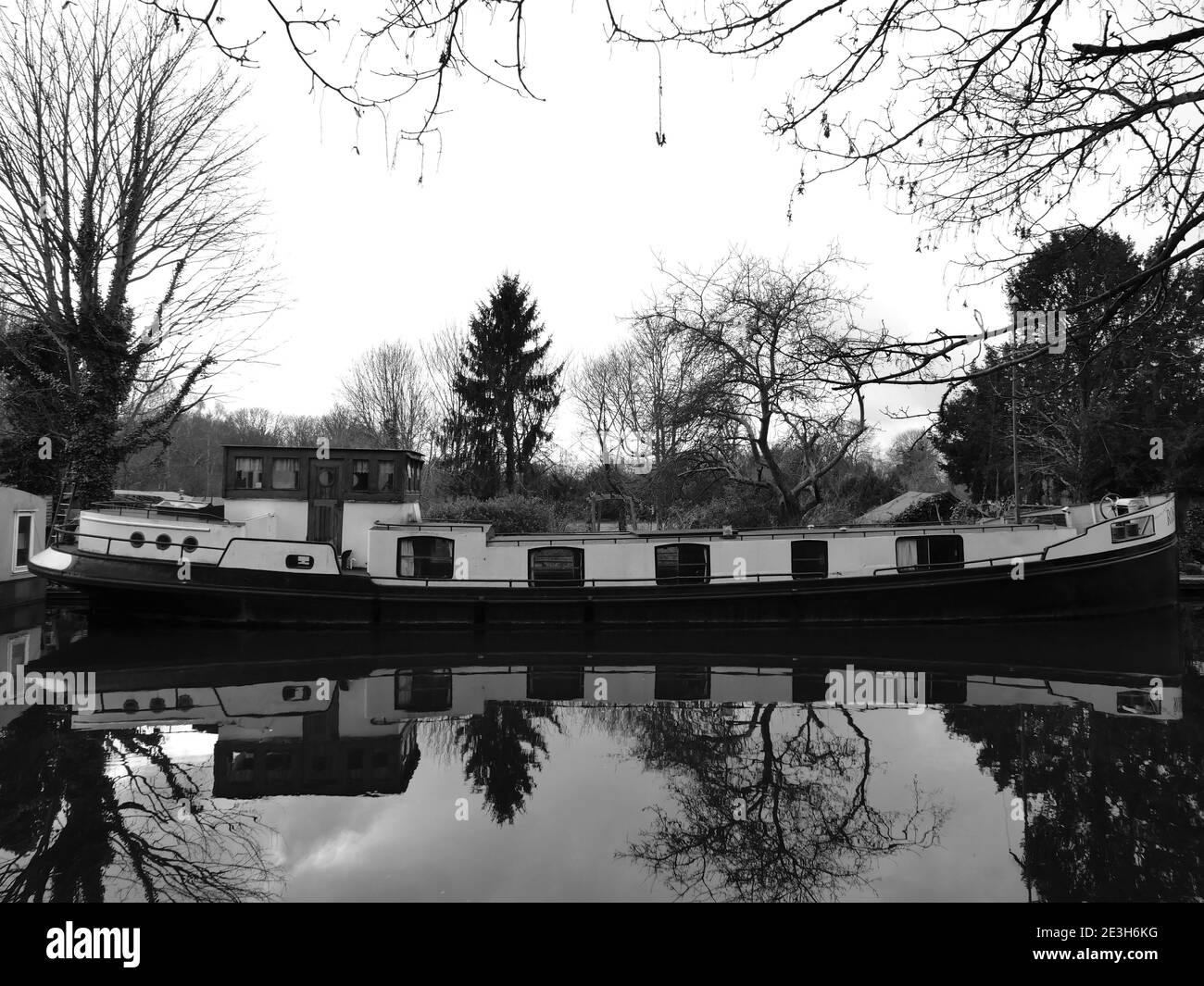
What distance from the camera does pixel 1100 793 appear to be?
5461mm

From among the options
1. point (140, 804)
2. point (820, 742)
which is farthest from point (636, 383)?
point (140, 804)

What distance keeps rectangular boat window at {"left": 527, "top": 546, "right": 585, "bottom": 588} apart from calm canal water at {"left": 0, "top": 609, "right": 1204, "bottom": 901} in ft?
11.0

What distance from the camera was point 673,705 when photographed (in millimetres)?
8477

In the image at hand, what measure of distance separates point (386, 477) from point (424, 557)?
2070 millimetres

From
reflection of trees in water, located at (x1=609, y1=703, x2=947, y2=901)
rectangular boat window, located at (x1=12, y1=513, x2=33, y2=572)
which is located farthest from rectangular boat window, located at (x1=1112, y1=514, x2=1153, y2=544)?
rectangular boat window, located at (x1=12, y1=513, x2=33, y2=572)

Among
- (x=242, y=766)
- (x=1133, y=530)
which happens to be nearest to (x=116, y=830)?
(x=242, y=766)

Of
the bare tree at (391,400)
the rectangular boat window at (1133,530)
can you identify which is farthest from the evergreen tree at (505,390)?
the rectangular boat window at (1133,530)

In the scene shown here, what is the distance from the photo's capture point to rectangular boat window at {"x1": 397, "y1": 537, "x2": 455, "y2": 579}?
13.9 metres

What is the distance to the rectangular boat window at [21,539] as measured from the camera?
614 inches

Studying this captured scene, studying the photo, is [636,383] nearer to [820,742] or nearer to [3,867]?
[820,742]

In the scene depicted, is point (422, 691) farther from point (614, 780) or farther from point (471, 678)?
point (614, 780)

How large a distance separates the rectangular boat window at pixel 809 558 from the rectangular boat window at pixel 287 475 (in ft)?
34.3

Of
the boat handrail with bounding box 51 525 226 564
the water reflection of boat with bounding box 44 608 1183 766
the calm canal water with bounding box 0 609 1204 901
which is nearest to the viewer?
the calm canal water with bounding box 0 609 1204 901

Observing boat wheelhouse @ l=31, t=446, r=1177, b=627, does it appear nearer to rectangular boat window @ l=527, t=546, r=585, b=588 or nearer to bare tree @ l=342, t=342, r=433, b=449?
rectangular boat window @ l=527, t=546, r=585, b=588
